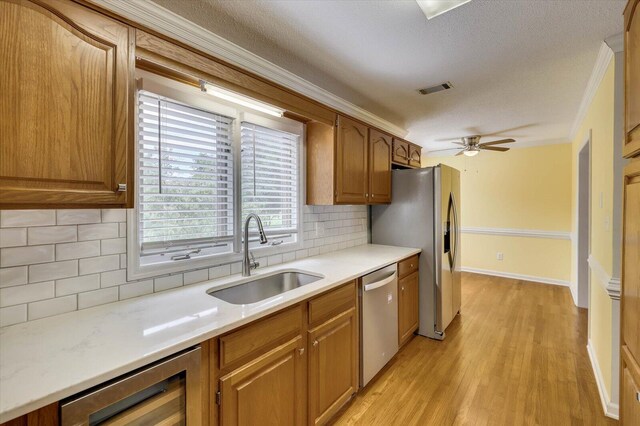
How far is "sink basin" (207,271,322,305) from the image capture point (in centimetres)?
177

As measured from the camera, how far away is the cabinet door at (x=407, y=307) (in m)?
2.62

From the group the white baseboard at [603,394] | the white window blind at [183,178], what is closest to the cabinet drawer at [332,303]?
the white window blind at [183,178]

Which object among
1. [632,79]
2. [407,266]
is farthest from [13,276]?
[407,266]

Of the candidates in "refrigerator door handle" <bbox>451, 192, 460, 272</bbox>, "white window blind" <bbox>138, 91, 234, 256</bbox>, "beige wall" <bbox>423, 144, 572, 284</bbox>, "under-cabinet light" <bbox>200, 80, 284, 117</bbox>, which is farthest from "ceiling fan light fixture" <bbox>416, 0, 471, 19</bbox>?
"beige wall" <bbox>423, 144, 572, 284</bbox>

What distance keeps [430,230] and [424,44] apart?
173 cm

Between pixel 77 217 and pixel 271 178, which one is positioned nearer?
pixel 77 217

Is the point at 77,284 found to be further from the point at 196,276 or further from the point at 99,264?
the point at 196,276

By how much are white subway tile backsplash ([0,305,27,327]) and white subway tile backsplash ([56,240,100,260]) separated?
0.22 metres

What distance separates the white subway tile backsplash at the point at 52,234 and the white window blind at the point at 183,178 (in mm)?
298

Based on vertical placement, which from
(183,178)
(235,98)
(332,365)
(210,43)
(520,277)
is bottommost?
(520,277)

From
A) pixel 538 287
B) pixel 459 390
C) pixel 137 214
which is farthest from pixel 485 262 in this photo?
pixel 137 214

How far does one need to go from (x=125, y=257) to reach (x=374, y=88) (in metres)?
2.19

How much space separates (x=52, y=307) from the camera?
4.03ft

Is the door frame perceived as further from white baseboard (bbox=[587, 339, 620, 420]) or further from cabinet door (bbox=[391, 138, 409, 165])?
Result: cabinet door (bbox=[391, 138, 409, 165])
